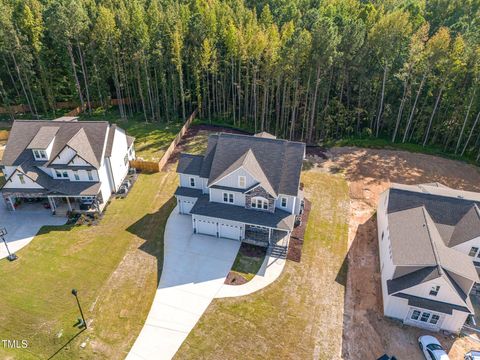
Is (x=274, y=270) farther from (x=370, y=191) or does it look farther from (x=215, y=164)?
(x=370, y=191)

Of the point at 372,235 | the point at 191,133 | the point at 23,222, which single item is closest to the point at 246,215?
the point at 372,235

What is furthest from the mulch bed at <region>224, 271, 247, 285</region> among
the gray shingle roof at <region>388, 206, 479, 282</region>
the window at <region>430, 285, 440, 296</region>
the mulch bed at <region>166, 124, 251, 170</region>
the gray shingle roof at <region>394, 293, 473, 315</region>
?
the mulch bed at <region>166, 124, 251, 170</region>

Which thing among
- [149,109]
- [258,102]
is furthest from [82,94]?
[258,102]

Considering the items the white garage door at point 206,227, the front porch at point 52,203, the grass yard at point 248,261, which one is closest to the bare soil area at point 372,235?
the grass yard at point 248,261

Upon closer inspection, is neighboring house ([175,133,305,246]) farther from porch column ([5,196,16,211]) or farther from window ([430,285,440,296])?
porch column ([5,196,16,211])

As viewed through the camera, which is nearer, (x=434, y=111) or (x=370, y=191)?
(x=370, y=191)

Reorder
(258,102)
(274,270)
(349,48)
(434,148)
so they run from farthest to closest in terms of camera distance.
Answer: (258,102) → (434,148) → (349,48) → (274,270)

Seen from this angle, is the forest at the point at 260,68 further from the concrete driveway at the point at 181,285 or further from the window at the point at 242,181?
the concrete driveway at the point at 181,285
